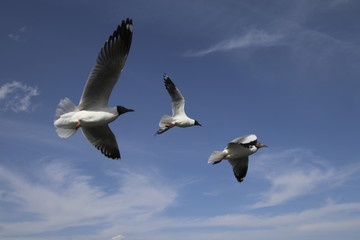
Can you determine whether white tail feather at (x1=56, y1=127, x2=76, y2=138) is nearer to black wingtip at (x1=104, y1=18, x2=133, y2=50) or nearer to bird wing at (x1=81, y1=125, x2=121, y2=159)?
bird wing at (x1=81, y1=125, x2=121, y2=159)

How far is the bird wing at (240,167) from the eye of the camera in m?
11.3

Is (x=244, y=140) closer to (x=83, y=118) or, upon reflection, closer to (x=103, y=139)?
(x=103, y=139)

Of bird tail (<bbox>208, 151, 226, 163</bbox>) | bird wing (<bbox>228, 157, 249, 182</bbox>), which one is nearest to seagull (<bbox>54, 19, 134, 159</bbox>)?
bird tail (<bbox>208, 151, 226, 163</bbox>)

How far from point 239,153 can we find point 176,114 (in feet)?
11.5

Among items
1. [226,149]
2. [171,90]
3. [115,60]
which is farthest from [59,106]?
[171,90]

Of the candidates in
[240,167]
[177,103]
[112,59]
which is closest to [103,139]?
[112,59]

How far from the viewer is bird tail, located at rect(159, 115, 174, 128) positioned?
1218 cm

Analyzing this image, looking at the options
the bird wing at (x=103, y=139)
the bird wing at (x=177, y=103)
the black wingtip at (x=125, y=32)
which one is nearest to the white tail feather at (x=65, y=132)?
the bird wing at (x=103, y=139)

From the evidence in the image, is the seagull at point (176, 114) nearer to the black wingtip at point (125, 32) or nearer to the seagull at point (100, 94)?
the seagull at point (100, 94)

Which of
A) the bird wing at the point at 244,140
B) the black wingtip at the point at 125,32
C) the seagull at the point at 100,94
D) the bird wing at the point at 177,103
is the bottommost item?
the bird wing at the point at 244,140

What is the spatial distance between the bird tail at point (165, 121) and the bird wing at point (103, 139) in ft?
9.33

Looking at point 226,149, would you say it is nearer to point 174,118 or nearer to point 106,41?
point 174,118

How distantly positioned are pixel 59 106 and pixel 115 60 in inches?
74.8

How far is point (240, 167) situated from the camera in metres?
11.3
